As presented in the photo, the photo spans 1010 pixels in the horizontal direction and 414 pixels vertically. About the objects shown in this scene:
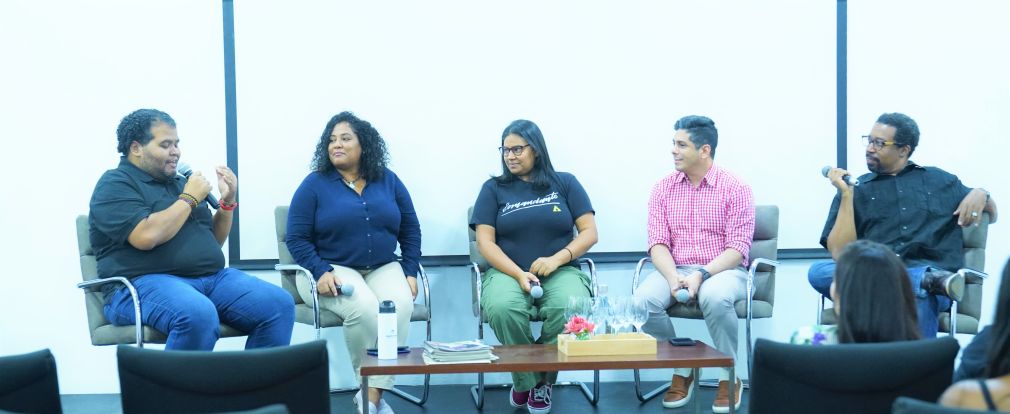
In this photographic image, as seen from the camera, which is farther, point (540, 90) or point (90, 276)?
point (540, 90)

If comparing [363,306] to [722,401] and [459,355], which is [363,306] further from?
[722,401]

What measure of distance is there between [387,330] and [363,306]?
2.32 feet

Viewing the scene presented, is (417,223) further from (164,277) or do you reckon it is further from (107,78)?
(107,78)

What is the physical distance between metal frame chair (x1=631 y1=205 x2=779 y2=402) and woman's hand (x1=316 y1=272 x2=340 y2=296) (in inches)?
51.6

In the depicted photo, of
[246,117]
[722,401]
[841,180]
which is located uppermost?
[246,117]

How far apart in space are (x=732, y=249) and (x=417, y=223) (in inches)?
55.1

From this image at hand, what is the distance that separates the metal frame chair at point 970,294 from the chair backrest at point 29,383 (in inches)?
111

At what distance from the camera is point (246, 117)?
13.8 feet

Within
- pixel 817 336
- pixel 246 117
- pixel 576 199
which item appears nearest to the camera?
pixel 817 336

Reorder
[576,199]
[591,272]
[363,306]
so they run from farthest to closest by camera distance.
Result: [576,199] → [591,272] → [363,306]

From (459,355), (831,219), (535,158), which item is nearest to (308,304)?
(459,355)

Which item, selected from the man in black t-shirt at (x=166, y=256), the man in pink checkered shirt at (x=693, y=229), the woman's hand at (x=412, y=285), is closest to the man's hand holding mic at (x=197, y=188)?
the man in black t-shirt at (x=166, y=256)

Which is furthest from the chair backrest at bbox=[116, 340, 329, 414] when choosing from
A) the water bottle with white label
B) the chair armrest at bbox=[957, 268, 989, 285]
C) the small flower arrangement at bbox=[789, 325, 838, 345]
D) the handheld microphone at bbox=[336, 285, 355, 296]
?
the chair armrest at bbox=[957, 268, 989, 285]

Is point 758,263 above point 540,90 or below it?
below
